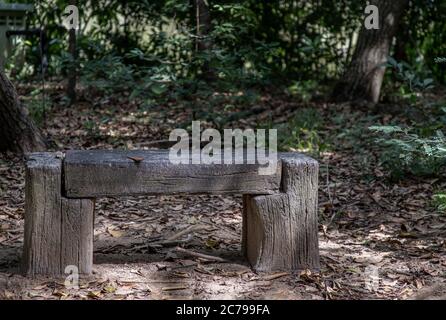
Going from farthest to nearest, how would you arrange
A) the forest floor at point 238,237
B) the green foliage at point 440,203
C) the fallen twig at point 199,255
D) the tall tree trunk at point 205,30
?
1. the tall tree trunk at point 205,30
2. the green foliage at point 440,203
3. the fallen twig at point 199,255
4. the forest floor at point 238,237

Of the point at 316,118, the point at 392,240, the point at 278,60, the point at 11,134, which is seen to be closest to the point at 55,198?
the point at 392,240

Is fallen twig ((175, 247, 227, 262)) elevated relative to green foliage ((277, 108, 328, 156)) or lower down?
lower down

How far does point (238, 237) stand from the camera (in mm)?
5082

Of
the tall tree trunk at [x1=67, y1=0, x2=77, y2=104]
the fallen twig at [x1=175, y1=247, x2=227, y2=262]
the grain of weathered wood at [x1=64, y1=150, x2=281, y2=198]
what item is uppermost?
the tall tree trunk at [x1=67, y1=0, x2=77, y2=104]

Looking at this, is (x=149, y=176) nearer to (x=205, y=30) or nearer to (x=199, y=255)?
(x=199, y=255)

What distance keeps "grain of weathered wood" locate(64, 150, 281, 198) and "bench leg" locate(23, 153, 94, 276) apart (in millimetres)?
72

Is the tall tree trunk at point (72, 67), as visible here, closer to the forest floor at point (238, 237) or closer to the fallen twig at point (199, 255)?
the forest floor at point (238, 237)

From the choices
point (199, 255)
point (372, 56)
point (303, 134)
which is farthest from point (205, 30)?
point (199, 255)

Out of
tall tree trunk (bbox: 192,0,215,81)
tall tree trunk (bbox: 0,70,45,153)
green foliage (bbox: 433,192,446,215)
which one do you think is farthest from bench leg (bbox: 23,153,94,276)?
tall tree trunk (bbox: 192,0,215,81)

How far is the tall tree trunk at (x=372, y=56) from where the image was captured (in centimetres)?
825

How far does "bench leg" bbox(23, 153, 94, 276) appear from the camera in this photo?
3.98m

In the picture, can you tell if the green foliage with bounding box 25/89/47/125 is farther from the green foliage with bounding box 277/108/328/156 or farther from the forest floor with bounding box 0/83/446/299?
the green foliage with bounding box 277/108/328/156

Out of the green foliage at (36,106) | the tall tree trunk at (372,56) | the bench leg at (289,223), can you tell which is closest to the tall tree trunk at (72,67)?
the green foliage at (36,106)
